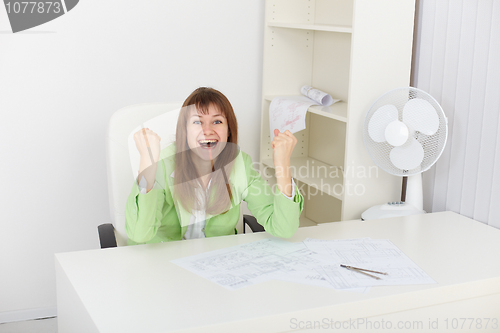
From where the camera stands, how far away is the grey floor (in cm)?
232

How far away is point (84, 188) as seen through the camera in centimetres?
242

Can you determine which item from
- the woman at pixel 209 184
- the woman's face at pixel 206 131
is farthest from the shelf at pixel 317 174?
the woman's face at pixel 206 131

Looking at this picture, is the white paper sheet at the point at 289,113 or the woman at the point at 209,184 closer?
the woman at the point at 209,184

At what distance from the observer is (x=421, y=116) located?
6.35 feet

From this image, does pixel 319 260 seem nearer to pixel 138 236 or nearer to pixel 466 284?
pixel 466 284

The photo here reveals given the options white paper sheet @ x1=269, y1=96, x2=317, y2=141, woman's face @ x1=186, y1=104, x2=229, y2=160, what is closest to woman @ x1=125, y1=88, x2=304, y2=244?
woman's face @ x1=186, y1=104, x2=229, y2=160

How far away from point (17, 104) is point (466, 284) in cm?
187

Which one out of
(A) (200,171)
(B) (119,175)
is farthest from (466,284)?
(B) (119,175)

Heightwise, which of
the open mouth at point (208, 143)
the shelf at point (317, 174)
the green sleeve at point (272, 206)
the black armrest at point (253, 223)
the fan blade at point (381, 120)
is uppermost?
the fan blade at point (381, 120)

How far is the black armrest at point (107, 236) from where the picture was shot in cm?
169

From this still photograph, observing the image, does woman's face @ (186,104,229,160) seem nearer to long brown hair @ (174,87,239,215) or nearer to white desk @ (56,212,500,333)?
long brown hair @ (174,87,239,215)

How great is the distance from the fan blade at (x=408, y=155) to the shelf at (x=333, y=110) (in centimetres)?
25

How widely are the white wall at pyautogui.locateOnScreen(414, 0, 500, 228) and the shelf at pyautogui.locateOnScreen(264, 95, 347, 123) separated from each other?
1.14 feet

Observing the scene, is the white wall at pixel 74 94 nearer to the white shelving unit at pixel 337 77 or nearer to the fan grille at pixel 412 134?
the white shelving unit at pixel 337 77
